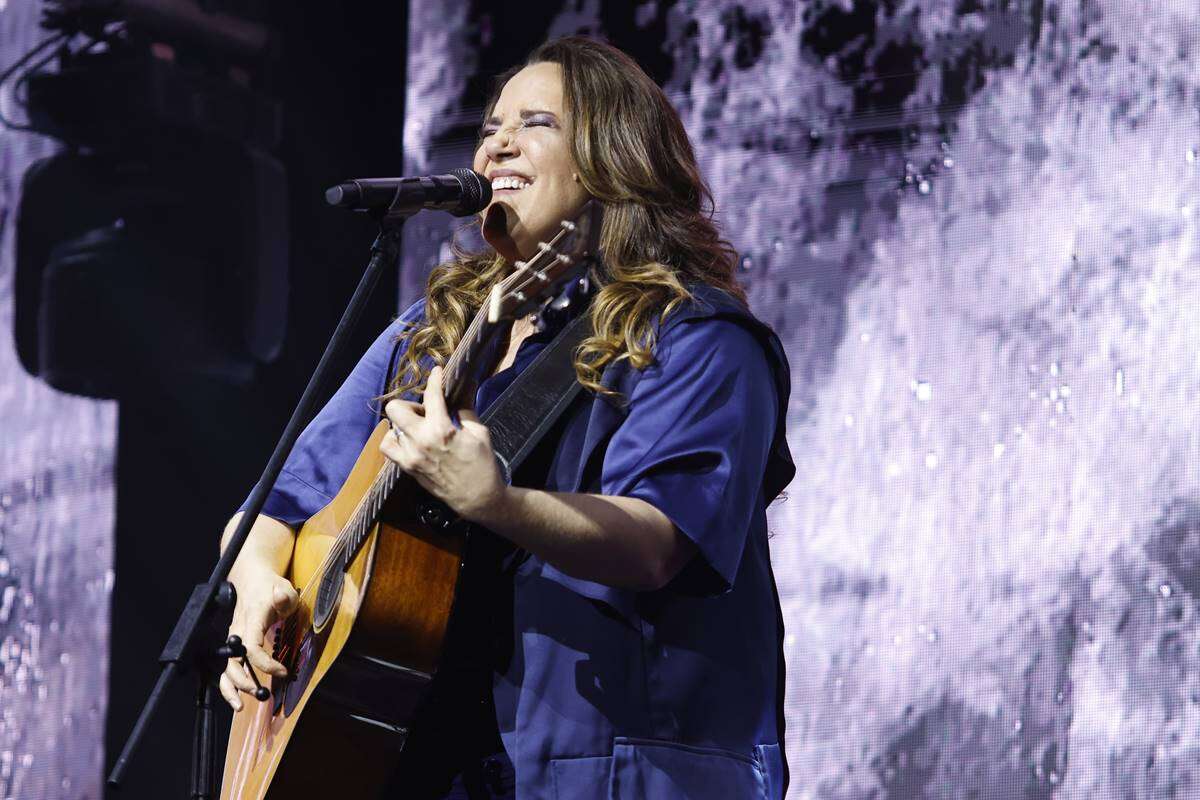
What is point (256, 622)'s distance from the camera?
7.09 ft

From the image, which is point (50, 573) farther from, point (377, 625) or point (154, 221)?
point (377, 625)

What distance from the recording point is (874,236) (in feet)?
10.8

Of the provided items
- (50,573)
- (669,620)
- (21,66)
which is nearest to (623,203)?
(669,620)

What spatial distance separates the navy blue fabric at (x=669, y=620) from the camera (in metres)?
1.79

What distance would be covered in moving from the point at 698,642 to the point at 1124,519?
1.40m

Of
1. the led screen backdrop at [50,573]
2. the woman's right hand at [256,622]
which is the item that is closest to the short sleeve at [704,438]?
the woman's right hand at [256,622]

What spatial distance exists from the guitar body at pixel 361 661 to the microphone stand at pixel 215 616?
0.09 m

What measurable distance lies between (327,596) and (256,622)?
18 centimetres

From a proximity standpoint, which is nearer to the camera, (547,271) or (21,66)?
(547,271)

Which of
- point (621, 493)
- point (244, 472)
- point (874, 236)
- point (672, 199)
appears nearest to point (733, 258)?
point (672, 199)

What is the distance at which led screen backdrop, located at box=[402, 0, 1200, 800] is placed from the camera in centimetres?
292

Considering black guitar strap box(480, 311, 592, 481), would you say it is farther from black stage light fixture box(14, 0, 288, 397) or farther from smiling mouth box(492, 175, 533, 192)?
black stage light fixture box(14, 0, 288, 397)

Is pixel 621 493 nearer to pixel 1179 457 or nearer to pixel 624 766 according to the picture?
pixel 624 766

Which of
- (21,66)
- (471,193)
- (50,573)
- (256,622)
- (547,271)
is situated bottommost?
(50,573)
